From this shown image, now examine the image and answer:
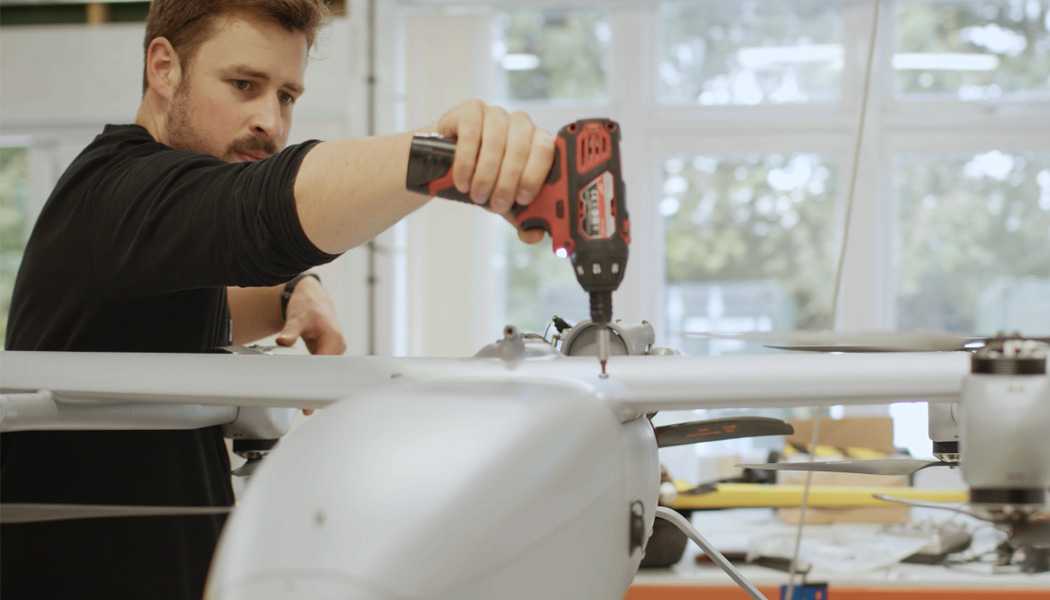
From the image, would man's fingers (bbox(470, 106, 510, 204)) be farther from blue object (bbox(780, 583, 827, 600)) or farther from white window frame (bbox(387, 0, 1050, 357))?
white window frame (bbox(387, 0, 1050, 357))

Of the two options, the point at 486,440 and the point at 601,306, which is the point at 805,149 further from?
the point at 486,440

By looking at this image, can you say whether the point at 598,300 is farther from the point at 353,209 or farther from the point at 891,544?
the point at 891,544

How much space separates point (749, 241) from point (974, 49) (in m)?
1.25

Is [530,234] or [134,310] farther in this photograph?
[134,310]

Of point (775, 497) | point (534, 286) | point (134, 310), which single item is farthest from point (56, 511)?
point (534, 286)

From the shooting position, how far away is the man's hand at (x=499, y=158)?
64 centimetres

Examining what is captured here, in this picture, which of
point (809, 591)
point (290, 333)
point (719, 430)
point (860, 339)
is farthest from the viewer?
point (809, 591)

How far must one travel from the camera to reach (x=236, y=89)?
1.05 meters

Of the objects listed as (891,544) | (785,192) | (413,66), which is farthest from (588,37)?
(891,544)

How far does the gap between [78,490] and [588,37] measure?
4216mm

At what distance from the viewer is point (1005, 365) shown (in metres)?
0.59

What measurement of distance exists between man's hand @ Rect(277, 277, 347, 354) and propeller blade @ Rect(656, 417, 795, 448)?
0.46 metres

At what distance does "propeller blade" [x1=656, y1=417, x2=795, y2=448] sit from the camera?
89 centimetres

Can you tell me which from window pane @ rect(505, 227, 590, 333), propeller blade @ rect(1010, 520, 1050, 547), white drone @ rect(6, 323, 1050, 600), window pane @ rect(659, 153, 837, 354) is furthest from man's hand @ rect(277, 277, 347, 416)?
window pane @ rect(505, 227, 590, 333)
